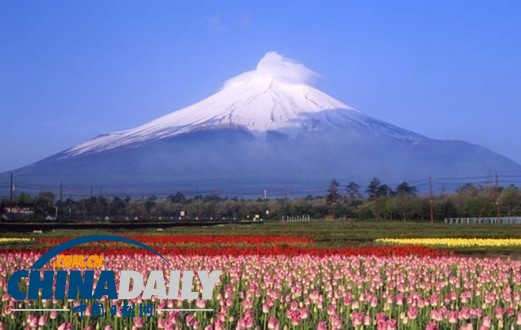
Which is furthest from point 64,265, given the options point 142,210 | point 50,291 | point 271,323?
point 142,210

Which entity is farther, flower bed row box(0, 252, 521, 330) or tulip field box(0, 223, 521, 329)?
tulip field box(0, 223, 521, 329)

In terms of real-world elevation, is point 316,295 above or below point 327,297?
above

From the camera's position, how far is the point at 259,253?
1969cm

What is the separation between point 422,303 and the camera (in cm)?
1009

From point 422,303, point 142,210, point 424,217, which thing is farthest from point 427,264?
point 142,210

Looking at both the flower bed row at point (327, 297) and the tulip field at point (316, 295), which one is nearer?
the flower bed row at point (327, 297)

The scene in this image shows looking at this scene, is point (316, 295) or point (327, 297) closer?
point (316, 295)

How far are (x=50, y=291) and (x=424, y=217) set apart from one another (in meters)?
80.0

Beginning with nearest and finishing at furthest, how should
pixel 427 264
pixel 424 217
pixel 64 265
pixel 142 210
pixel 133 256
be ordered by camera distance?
pixel 64 265 → pixel 427 264 → pixel 133 256 → pixel 424 217 → pixel 142 210

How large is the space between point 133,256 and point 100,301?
7924 millimetres

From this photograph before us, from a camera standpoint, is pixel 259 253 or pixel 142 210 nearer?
pixel 259 253

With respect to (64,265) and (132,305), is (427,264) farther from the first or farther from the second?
(132,305)

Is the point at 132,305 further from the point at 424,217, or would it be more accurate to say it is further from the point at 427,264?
the point at 424,217

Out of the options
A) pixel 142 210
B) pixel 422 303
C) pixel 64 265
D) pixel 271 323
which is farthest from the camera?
pixel 142 210
